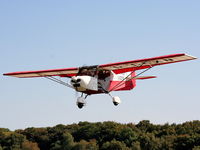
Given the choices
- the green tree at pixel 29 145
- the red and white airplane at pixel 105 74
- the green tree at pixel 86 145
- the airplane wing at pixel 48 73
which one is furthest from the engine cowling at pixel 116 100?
the green tree at pixel 29 145

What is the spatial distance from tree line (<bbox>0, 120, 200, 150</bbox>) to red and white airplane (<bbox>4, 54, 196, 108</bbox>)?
2195 inches

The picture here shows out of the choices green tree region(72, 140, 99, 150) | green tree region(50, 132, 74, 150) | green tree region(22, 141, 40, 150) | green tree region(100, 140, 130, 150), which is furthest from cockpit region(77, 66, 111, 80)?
green tree region(22, 141, 40, 150)

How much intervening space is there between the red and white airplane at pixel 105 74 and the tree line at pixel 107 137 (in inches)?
2195

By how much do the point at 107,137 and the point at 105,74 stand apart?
93.6 meters

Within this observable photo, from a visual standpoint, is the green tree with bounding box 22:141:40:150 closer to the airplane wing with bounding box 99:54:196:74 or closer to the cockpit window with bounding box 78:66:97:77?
the airplane wing with bounding box 99:54:196:74

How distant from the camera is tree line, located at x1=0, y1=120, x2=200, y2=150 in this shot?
329 feet

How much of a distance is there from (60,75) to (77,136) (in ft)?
344

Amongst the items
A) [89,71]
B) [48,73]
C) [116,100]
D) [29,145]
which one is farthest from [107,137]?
[89,71]

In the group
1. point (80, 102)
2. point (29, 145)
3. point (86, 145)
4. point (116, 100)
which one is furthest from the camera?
point (29, 145)

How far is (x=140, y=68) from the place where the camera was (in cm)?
3369

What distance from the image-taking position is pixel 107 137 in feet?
407

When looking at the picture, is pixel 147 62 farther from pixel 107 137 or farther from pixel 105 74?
pixel 107 137

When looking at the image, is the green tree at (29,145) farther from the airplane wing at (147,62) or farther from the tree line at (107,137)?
the airplane wing at (147,62)

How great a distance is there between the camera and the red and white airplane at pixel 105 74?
29.6m
